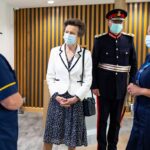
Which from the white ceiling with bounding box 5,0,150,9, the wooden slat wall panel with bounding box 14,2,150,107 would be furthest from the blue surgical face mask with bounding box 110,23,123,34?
the wooden slat wall panel with bounding box 14,2,150,107

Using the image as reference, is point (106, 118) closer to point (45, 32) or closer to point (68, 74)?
point (68, 74)

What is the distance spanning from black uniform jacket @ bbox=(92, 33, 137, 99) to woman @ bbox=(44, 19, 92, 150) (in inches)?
10.0

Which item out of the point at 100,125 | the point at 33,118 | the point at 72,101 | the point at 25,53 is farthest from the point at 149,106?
the point at 25,53

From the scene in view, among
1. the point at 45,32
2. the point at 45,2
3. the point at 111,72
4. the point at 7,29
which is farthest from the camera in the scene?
the point at 45,32

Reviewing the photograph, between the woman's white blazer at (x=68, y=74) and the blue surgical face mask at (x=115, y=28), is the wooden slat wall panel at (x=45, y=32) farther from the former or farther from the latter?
the woman's white blazer at (x=68, y=74)

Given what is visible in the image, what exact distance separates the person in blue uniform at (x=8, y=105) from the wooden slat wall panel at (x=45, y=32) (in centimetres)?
474

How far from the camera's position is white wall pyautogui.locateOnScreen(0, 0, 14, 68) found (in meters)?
5.96

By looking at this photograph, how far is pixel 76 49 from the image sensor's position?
2.93 metres

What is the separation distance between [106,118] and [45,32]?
3.84 m

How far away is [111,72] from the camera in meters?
3.09

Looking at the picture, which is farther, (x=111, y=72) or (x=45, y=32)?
(x=45, y=32)

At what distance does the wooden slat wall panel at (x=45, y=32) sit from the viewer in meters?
6.09

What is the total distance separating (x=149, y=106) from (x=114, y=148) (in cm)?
118

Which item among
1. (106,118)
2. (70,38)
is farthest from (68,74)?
(106,118)
